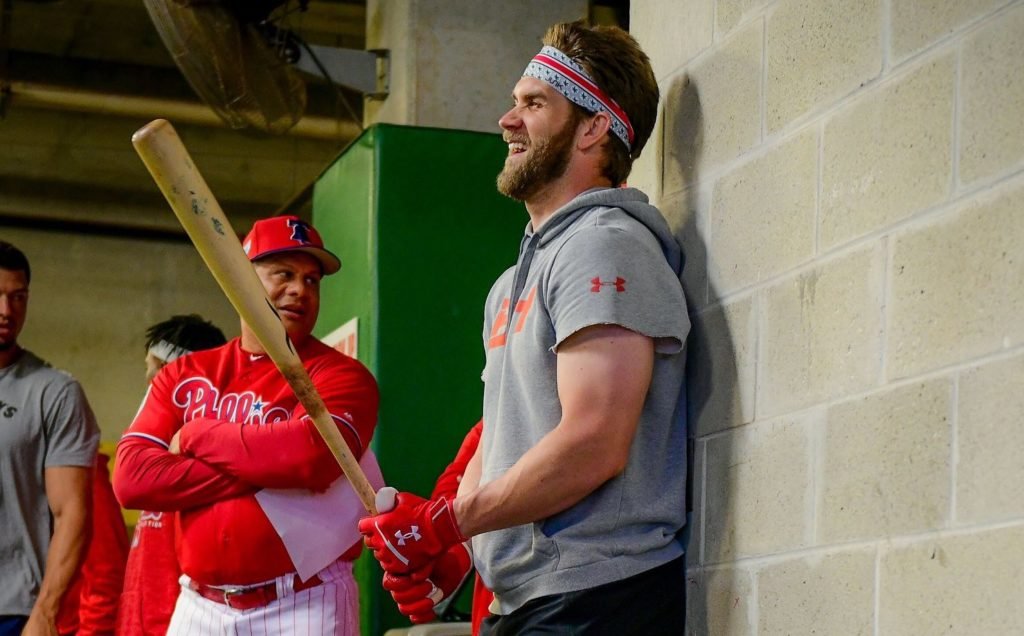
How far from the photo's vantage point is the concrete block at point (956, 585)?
5.56ft

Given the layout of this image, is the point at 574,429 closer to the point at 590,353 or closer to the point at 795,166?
the point at 590,353

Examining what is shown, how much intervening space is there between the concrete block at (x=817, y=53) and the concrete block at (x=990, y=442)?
52 centimetres

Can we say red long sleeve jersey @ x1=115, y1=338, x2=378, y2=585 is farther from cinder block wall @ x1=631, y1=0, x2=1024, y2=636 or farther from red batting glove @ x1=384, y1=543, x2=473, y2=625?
cinder block wall @ x1=631, y1=0, x2=1024, y2=636

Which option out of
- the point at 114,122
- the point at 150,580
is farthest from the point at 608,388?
the point at 114,122

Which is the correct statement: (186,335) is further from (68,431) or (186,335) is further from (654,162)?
(654,162)

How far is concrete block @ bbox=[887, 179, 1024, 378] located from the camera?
174cm

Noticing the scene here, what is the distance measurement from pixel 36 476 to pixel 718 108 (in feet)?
8.46

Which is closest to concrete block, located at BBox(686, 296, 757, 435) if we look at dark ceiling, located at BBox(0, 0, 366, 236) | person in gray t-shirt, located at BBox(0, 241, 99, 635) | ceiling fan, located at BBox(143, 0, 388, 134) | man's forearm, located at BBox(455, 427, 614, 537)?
man's forearm, located at BBox(455, 427, 614, 537)

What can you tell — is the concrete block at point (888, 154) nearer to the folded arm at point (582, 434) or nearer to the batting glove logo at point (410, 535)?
the folded arm at point (582, 434)

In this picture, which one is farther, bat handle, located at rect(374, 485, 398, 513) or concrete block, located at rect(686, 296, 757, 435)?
bat handle, located at rect(374, 485, 398, 513)

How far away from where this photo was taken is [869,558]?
1.97 metres

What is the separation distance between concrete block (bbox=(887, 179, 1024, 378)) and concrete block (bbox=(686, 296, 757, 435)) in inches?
16.0

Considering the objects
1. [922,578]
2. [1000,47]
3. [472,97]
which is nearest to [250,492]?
[922,578]

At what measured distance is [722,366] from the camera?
2430mm
